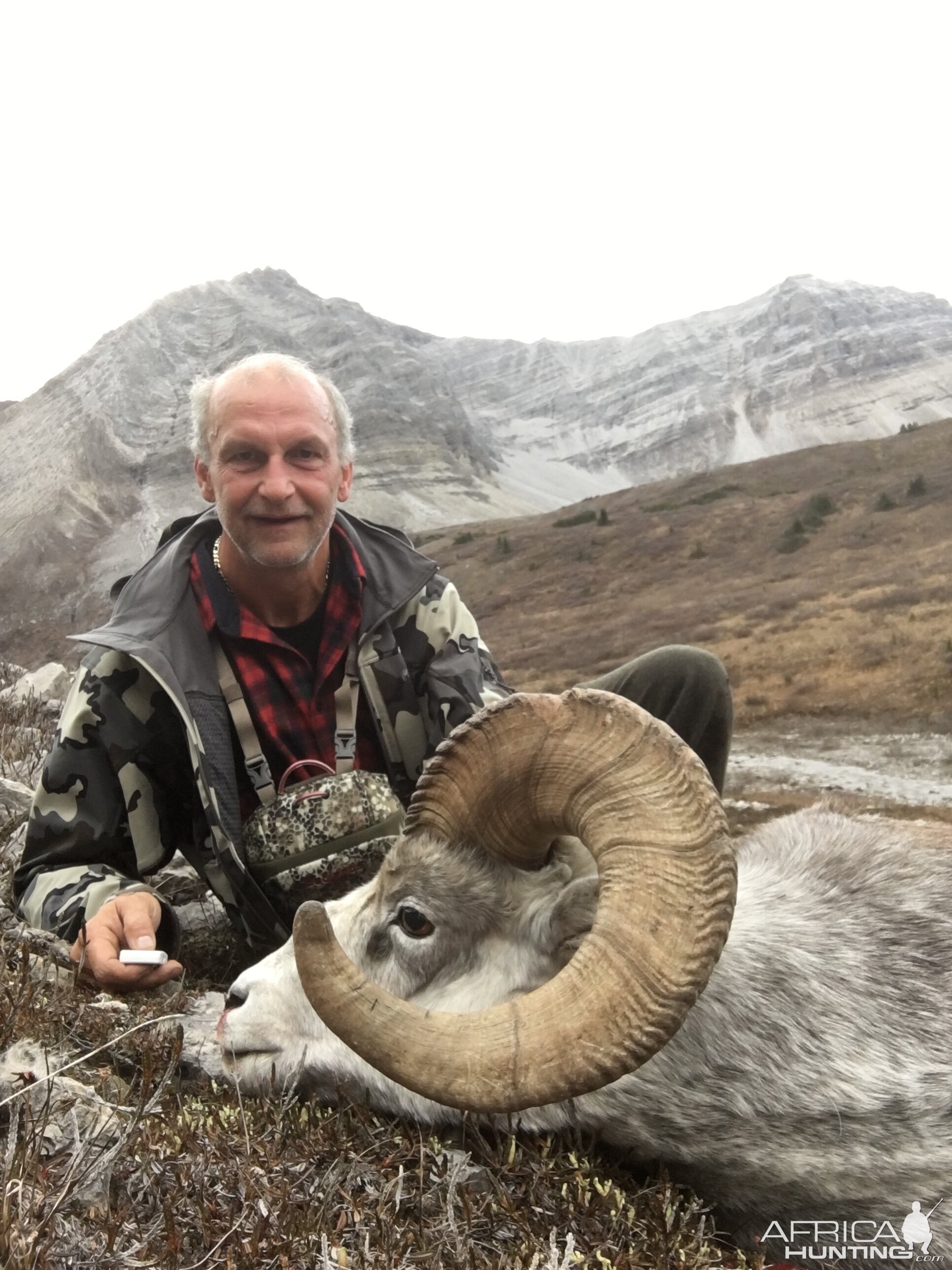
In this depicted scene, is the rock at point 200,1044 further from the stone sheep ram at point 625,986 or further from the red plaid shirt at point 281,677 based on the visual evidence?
the red plaid shirt at point 281,677

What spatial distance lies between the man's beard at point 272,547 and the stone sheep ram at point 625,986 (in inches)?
71.9

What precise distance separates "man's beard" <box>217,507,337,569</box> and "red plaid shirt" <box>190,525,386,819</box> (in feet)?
0.87

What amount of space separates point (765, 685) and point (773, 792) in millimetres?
8734

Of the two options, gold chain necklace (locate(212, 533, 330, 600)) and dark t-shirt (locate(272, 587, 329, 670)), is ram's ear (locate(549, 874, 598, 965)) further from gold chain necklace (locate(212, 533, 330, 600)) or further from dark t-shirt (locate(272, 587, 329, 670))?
gold chain necklace (locate(212, 533, 330, 600))

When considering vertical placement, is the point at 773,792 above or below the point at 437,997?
below

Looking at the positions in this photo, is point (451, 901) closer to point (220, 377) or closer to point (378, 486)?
point (220, 377)

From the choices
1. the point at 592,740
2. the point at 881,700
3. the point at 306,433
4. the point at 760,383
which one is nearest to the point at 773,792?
the point at 881,700

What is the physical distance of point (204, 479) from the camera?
5070 millimetres

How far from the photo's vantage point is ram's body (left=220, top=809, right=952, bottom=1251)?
2.71 meters

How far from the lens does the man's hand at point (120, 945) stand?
3510 millimetres

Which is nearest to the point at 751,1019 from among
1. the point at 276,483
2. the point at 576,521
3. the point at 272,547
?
the point at 272,547

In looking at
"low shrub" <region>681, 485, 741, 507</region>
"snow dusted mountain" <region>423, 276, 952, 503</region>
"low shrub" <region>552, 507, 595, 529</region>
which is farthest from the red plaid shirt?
"snow dusted mountain" <region>423, 276, 952, 503</region>

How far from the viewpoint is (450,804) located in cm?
308

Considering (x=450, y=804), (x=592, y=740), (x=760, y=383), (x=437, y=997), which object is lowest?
(x=437, y=997)
